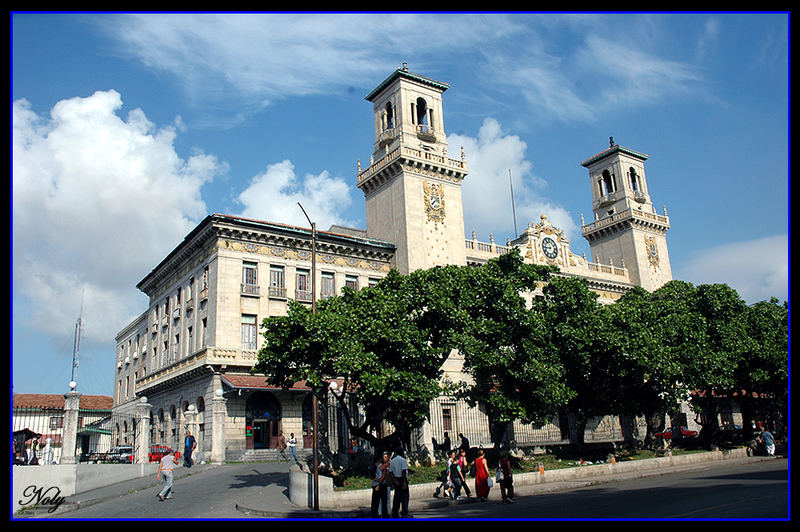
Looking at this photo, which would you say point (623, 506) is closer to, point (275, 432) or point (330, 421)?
point (330, 421)

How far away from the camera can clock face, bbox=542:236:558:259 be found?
50.8 meters

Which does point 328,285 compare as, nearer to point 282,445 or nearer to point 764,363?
point 282,445

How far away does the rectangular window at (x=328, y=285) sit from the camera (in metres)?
41.1

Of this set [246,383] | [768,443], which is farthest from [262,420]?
[768,443]

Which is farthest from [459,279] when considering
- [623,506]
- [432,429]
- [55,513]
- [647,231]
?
[647,231]

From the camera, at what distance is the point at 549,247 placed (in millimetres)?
51281

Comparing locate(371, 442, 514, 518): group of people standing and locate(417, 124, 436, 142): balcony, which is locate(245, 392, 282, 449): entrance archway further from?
locate(417, 124, 436, 142): balcony

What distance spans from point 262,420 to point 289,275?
9.03m

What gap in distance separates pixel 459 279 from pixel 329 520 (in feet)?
42.0

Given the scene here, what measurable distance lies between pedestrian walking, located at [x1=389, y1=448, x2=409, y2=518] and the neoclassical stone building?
1320 centimetres

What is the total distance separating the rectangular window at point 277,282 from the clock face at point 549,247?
71.7ft

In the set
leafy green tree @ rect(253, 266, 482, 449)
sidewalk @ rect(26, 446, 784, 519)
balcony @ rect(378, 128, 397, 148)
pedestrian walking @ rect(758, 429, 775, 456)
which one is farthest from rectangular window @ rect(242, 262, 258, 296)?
pedestrian walking @ rect(758, 429, 775, 456)

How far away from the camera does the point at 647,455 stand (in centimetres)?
3189
